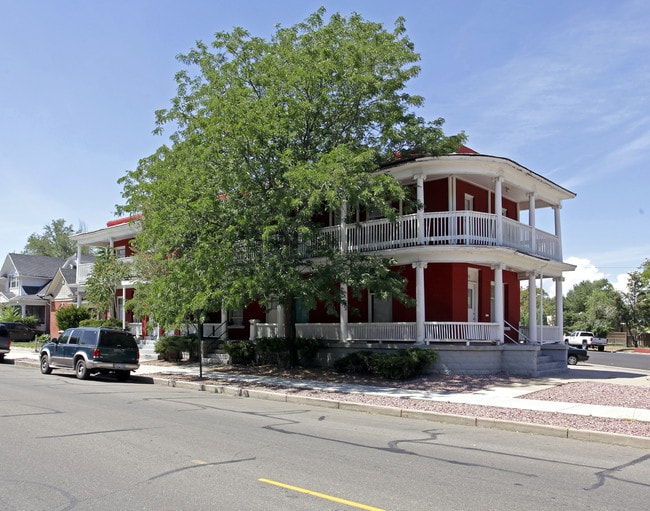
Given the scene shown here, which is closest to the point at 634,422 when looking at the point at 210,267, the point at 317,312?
the point at 210,267

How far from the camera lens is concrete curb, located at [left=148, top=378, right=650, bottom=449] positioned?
31.8 feet

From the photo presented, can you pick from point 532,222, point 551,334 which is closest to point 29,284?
point 551,334

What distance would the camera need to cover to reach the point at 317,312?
941 inches

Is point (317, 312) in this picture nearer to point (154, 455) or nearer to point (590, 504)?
point (154, 455)

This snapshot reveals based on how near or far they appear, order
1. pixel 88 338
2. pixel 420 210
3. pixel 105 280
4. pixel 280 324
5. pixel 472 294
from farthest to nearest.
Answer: pixel 105 280, pixel 280 324, pixel 472 294, pixel 420 210, pixel 88 338

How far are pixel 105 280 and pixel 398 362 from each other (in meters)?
20.6

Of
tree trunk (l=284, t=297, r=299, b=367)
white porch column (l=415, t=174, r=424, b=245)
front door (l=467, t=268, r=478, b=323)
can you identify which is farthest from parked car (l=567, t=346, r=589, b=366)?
tree trunk (l=284, t=297, r=299, b=367)

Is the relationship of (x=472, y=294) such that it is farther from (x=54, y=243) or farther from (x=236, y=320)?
(x=54, y=243)

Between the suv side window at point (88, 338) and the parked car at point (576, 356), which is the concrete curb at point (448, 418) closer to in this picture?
the suv side window at point (88, 338)

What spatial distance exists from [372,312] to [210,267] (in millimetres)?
8272

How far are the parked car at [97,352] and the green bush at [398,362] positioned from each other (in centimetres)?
734

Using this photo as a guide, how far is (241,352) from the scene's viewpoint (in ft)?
73.4

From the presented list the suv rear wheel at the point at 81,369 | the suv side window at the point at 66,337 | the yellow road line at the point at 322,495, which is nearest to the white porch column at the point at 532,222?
the suv rear wheel at the point at 81,369

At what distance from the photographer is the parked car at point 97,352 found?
1820 cm
